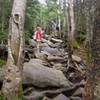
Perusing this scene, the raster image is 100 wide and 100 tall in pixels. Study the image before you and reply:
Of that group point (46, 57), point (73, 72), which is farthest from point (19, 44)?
point (46, 57)

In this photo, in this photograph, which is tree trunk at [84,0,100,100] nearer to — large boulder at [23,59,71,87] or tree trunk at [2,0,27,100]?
tree trunk at [2,0,27,100]

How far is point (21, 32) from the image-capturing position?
8922 mm

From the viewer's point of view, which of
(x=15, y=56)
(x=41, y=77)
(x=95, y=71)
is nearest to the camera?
(x=95, y=71)

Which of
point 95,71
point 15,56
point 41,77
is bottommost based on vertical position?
point 41,77

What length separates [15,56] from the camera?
28.5ft

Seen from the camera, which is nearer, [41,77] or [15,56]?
[15,56]

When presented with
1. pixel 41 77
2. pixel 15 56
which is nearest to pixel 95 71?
pixel 15 56

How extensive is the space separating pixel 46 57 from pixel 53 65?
164 centimetres

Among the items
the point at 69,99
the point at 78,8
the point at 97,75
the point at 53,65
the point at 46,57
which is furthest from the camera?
the point at 78,8

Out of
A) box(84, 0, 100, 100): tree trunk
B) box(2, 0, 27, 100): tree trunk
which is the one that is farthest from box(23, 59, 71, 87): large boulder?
box(84, 0, 100, 100): tree trunk

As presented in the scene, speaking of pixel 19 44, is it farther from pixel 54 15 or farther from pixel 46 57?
pixel 54 15

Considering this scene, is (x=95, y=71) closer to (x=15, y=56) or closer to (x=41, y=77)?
(x=15, y=56)

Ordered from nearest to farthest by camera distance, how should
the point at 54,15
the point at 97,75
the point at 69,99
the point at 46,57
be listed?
the point at 97,75, the point at 69,99, the point at 46,57, the point at 54,15

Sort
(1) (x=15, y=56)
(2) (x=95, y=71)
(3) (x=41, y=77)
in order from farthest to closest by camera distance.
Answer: (3) (x=41, y=77), (1) (x=15, y=56), (2) (x=95, y=71)
